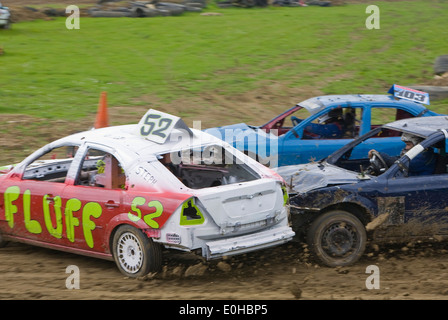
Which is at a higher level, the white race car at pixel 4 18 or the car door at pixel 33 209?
the white race car at pixel 4 18

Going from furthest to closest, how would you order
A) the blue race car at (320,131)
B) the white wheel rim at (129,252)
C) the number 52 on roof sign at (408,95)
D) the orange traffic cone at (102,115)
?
the orange traffic cone at (102,115)
the number 52 on roof sign at (408,95)
the blue race car at (320,131)
the white wheel rim at (129,252)

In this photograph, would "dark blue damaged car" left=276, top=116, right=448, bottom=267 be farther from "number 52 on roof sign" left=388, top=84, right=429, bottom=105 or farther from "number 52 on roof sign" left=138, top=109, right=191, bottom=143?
"number 52 on roof sign" left=388, top=84, right=429, bottom=105

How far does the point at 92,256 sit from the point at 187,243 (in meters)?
1.39

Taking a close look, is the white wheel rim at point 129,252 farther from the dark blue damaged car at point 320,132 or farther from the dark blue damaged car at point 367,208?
the dark blue damaged car at point 320,132

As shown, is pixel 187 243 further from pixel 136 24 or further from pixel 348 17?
pixel 348 17

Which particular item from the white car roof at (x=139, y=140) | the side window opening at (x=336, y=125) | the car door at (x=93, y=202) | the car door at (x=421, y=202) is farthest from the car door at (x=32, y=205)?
the side window opening at (x=336, y=125)

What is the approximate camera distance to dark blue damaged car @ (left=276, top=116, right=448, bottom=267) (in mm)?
7578

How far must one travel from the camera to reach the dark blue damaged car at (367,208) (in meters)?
7.58

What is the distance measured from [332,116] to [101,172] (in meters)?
4.71

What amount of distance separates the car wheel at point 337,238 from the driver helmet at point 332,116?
358 cm

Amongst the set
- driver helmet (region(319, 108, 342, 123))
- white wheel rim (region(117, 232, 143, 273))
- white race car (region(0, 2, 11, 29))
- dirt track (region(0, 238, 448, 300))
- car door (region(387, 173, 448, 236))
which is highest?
white race car (region(0, 2, 11, 29))

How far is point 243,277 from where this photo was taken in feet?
24.1

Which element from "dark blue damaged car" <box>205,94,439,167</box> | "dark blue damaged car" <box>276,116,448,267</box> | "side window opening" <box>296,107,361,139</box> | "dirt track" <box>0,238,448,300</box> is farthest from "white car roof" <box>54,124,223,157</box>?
"side window opening" <box>296,107,361,139</box>

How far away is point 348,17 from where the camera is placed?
2784 centimetres
